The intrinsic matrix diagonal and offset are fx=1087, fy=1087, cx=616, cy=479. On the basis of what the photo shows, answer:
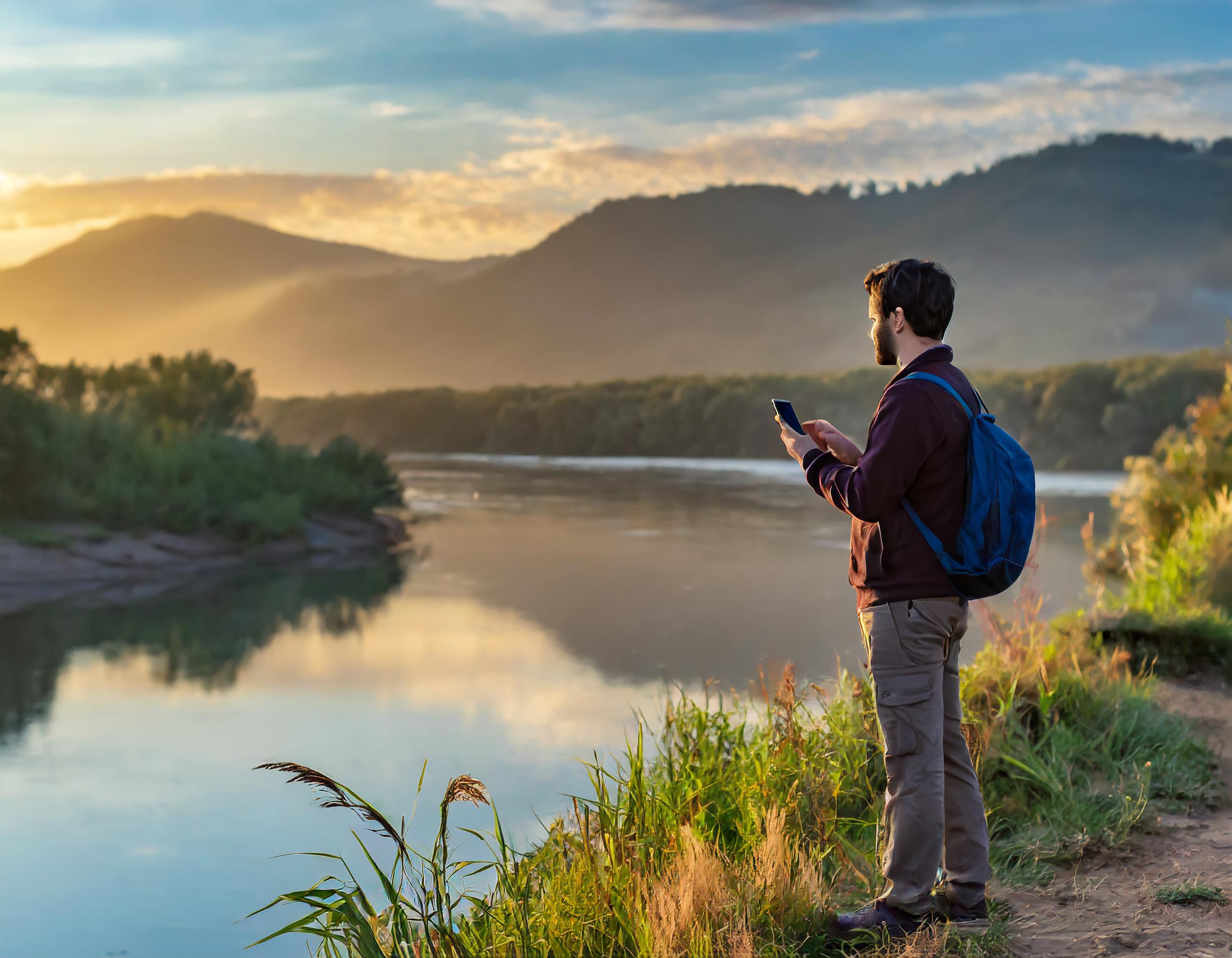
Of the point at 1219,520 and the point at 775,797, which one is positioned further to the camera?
the point at 1219,520

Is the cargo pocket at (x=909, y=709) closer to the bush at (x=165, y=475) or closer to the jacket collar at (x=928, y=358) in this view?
the jacket collar at (x=928, y=358)

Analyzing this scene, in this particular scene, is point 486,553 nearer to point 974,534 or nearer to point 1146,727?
point 1146,727

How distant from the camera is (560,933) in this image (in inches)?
117

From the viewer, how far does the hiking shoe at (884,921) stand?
2.82 m

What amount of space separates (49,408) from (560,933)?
678 inches

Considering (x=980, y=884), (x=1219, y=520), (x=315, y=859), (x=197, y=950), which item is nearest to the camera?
(x=980, y=884)

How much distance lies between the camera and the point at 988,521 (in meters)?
2.68

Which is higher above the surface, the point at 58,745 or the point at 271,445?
the point at 271,445

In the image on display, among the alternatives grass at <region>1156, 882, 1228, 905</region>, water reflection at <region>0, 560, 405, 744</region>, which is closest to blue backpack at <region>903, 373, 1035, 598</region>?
grass at <region>1156, 882, 1228, 905</region>

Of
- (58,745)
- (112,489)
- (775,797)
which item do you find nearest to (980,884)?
(775,797)

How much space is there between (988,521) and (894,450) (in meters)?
0.31

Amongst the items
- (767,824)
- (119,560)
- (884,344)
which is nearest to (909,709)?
(767,824)

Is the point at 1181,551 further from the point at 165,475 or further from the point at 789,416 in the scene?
the point at 165,475

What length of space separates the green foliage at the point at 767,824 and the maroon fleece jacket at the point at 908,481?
913mm
